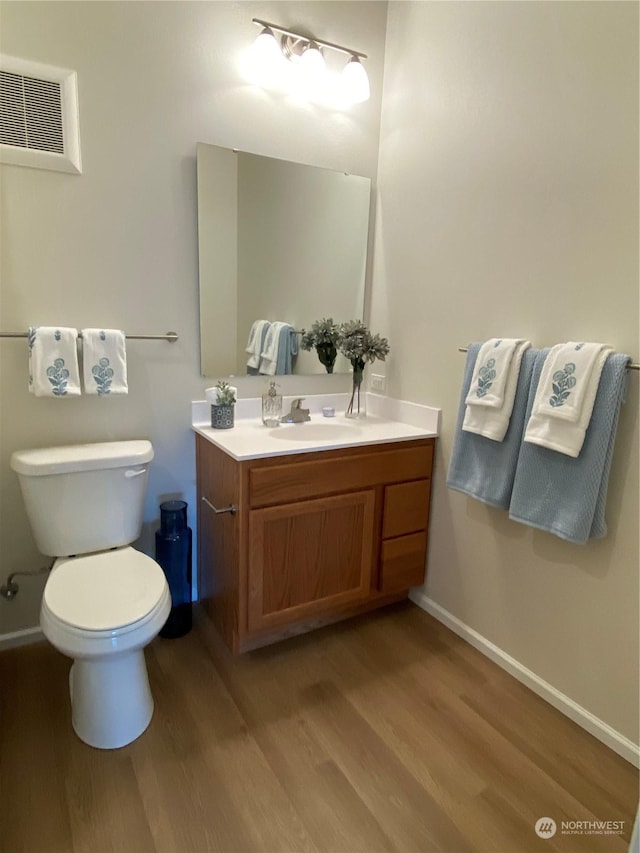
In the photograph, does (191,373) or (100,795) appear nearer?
(100,795)

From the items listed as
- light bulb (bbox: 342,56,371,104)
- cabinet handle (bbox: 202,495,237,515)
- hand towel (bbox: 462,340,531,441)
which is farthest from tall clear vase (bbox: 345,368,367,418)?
light bulb (bbox: 342,56,371,104)

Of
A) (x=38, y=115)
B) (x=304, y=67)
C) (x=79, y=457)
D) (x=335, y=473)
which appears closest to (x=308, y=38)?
(x=304, y=67)

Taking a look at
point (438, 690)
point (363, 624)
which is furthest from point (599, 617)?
point (363, 624)

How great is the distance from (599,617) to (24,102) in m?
2.49

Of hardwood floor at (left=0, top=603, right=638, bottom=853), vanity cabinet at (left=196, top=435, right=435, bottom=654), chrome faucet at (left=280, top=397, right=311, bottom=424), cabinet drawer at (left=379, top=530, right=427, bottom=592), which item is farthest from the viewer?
chrome faucet at (left=280, top=397, right=311, bottom=424)

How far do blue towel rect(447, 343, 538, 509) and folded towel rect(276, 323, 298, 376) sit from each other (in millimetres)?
816

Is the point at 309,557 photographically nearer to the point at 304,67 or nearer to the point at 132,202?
the point at 132,202

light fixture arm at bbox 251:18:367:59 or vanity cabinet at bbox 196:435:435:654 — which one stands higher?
light fixture arm at bbox 251:18:367:59

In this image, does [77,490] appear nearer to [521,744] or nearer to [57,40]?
[57,40]

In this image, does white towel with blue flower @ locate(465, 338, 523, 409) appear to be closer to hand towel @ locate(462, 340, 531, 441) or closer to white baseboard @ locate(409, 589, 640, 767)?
hand towel @ locate(462, 340, 531, 441)

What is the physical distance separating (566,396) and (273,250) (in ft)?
4.42

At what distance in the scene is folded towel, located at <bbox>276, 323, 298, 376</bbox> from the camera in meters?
2.29

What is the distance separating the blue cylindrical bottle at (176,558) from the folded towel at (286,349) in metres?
0.74

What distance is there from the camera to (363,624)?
2195 millimetres
